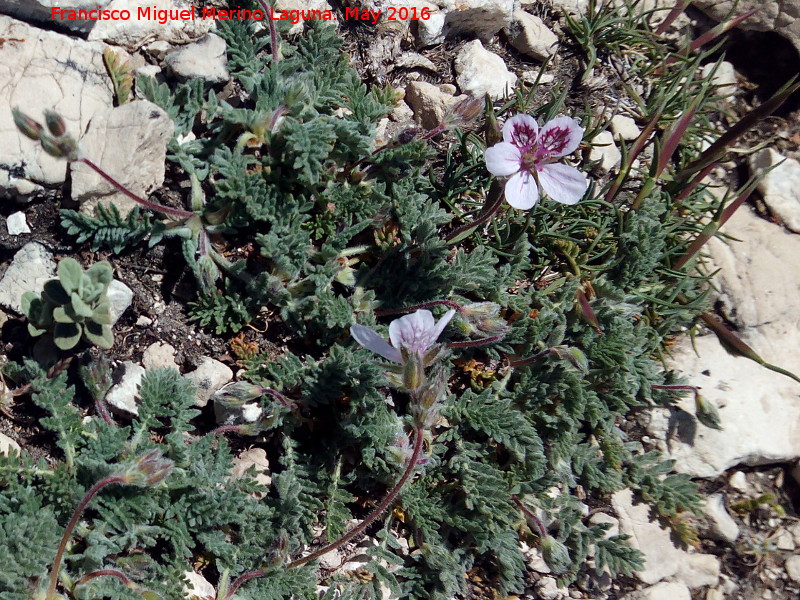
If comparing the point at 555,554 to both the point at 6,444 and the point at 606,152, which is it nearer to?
the point at 606,152

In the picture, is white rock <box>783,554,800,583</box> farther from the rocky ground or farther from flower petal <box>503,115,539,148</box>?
flower petal <box>503,115,539,148</box>

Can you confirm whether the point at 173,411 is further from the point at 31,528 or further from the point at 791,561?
the point at 791,561

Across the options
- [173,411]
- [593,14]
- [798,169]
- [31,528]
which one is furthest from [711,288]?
[31,528]

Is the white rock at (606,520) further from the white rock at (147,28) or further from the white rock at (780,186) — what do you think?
the white rock at (147,28)

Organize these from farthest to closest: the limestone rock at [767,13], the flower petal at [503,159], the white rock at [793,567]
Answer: the limestone rock at [767,13] → the white rock at [793,567] → the flower petal at [503,159]

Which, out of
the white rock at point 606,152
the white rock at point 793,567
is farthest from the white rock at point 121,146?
the white rock at point 793,567

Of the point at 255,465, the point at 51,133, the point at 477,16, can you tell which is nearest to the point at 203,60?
the point at 51,133

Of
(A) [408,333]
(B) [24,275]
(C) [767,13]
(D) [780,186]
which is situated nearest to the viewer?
(A) [408,333]

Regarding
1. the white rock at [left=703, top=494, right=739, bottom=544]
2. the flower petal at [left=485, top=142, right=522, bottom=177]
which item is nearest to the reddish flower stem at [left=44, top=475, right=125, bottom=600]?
the flower petal at [left=485, top=142, right=522, bottom=177]
